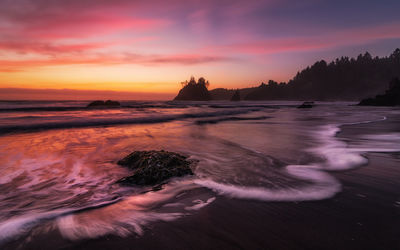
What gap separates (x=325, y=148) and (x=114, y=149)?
25.4ft

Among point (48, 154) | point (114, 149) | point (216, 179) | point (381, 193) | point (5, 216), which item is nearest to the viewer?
point (5, 216)

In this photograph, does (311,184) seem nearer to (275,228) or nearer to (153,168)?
(275,228)

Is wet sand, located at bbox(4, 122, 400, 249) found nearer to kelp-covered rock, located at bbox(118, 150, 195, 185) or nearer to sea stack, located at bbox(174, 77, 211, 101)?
kelp-covered rock, located at bbox(118, 150, 195, 185)

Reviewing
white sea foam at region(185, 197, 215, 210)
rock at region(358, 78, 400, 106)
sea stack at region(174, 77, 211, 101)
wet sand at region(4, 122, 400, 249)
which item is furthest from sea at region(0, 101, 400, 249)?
sea stack at region(174, 77, 211, 101)

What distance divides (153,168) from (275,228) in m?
2.80

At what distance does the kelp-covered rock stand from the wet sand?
1399mm

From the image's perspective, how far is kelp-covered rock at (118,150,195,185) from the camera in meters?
4.70

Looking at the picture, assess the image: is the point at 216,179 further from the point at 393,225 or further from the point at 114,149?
the point at 114,149

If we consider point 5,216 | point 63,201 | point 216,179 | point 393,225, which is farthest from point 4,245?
point 393,225

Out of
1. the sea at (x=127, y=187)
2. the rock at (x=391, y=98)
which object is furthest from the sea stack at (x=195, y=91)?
the sea at (x=127, y=187)

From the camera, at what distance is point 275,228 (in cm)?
295

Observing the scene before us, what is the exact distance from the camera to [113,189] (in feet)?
14.4

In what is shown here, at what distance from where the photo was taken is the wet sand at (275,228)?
2.61 m

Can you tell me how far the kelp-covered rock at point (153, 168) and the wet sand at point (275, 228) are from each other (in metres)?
1.40
